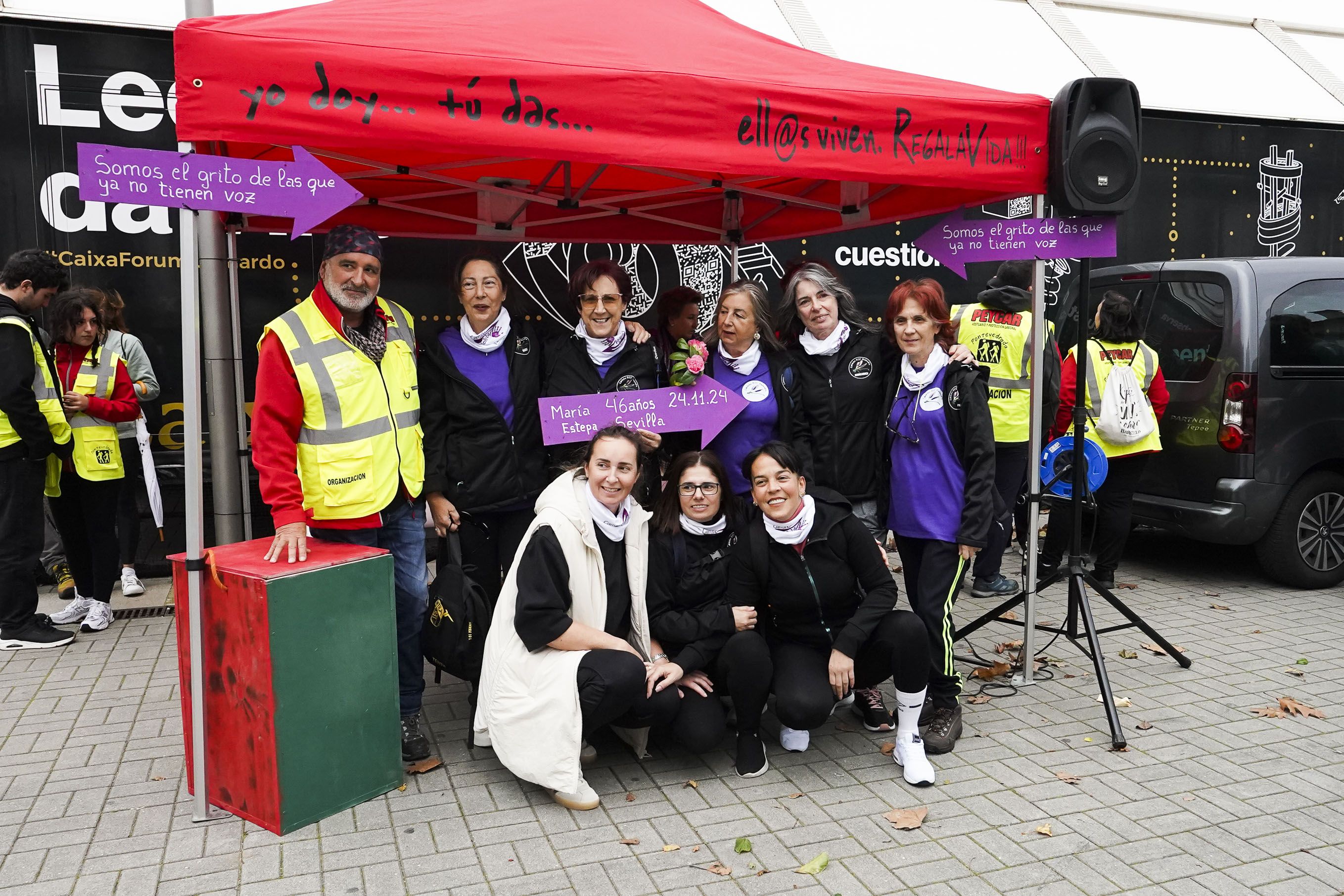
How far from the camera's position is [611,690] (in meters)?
3.48

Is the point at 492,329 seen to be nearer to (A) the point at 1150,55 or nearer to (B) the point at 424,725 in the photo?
(B) the point at 424,725

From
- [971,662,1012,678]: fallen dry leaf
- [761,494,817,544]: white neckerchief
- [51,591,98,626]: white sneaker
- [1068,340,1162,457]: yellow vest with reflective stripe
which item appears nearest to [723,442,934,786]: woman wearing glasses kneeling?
[761,494,817,544]: white neckerchief

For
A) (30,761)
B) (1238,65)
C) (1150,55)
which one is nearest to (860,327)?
(30,761)

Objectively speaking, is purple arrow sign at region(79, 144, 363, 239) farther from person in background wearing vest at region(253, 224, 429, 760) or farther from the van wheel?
the van wheel

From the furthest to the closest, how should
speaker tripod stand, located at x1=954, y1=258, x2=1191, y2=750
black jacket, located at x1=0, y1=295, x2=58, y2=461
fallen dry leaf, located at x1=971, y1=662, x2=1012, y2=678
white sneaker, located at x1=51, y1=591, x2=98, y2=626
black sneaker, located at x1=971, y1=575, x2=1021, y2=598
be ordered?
black sneaker, located at x1=971, y1=575, x2=1021, y2=598 < white sneaker, located at x1=51, y1=591, x2=98, y2=626 < black jacket, located at x1=0, y1=295, x2=58, y2=461 < fallen dry leaf, located at x1=971, y1=662, x2=1012, y2=678 < speaker tripod stand, located at x1=954, y1=258, x2=1191, y2=750

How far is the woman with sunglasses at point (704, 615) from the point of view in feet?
12.3

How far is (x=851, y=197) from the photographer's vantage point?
5.38 meters

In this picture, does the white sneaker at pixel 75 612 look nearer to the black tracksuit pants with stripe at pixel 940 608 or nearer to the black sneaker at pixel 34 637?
the black sneaker at pixel 34 637

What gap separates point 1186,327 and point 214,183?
223 inches

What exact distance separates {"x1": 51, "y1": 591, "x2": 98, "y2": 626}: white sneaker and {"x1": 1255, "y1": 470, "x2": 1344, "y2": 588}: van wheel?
6.92 m

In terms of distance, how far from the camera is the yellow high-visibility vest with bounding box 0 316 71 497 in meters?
5.11

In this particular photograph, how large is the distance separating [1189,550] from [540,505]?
5.73 metres

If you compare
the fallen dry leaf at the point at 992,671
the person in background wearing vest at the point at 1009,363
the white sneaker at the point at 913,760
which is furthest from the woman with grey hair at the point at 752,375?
the person in background wearing vest at the point at 1009,363

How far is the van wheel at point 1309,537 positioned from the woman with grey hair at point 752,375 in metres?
3.77
